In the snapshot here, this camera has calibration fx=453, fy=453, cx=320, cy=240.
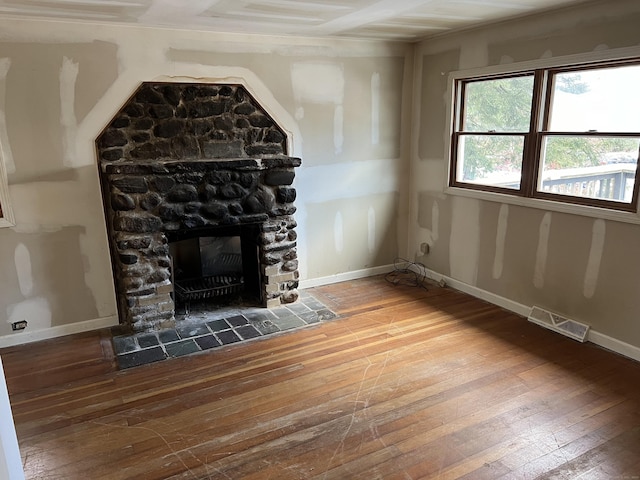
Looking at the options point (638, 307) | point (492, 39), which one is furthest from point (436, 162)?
point (638, 307)

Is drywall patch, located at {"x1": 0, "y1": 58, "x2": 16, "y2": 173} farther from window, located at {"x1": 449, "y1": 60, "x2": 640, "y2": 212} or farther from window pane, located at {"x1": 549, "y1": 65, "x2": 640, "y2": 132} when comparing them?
window pane, located at {"x1": 549, "y1": 65, "x2": 640, "y2": 132}

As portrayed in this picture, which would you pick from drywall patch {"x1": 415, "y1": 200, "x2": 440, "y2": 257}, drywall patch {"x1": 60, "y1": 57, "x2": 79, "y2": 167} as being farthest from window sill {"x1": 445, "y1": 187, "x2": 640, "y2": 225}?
drywall patch {"x1": 60, "y1": 57, "x2": 79, "y2": 167}

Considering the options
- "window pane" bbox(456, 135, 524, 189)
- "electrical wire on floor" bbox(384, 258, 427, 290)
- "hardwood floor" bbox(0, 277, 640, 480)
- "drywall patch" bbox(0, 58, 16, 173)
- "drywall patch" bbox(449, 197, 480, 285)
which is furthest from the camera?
"electrical wire on floor" bbox(384, 258, 427, 290)

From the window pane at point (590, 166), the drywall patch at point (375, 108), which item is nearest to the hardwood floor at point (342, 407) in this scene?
the window pane at point (590, 166)

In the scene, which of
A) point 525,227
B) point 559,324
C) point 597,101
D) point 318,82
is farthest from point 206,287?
point 597,101

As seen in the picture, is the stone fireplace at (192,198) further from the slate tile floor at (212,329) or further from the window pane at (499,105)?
the window pane at (499,105)

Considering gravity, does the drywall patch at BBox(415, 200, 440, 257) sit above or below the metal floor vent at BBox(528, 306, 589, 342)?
above

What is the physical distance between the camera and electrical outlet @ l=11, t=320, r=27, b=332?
3581mm

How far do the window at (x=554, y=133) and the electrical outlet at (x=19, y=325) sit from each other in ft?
13.3

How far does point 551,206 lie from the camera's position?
11.9 ft

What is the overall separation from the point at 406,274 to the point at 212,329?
7.66 ft

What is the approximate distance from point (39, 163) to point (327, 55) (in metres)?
2.67

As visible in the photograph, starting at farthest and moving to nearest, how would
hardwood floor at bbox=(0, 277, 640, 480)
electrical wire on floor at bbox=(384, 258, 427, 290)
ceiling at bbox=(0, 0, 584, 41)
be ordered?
electrical wire on floor at bbox=(384, 258, 427, 290), ceiling at bbox=(0, 0, 584, 41), hardwood floor at bbox=(0, 277, 640, 480)

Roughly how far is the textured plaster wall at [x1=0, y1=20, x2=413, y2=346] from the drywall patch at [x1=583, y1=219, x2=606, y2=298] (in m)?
2.23
